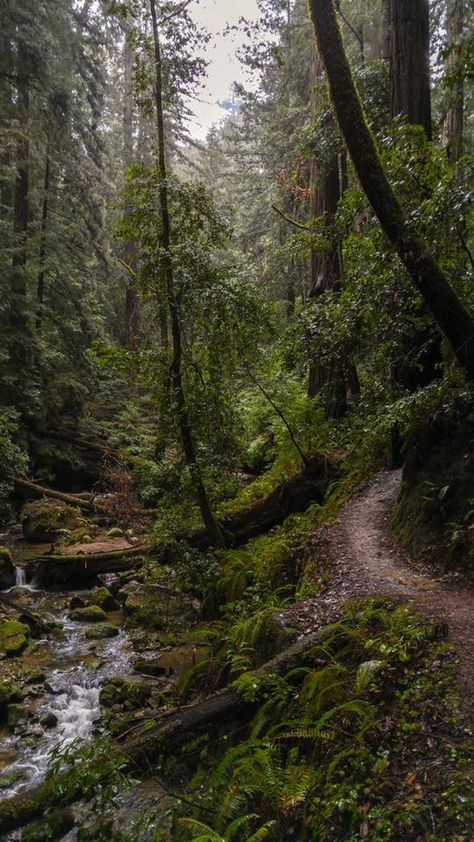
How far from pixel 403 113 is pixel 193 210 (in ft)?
11.3

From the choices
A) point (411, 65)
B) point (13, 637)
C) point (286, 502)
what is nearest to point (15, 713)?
point (13, 637)

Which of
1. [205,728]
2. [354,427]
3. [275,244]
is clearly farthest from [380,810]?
[275,244]

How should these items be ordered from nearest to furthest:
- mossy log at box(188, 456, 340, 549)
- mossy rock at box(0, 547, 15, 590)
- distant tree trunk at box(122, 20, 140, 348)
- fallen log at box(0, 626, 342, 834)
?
fallen log at box(0, 626, 342, 834)
mossy log at box(188, 456, 340, 549)
mossy rock at box(0, 547, 15, 590)
distant tree trunk at box(122, 20, 140, 348)

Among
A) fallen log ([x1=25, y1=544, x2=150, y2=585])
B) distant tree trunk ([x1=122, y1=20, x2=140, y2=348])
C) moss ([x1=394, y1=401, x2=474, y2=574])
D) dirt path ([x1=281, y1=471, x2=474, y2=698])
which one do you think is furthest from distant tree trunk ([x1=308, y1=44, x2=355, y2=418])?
distant tree trunk ([x1=122, y1=20, x2=140, y2=348])

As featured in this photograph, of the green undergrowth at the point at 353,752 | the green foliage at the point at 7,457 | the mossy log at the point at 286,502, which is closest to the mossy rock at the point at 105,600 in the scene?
the mossy log at the point at 286,502

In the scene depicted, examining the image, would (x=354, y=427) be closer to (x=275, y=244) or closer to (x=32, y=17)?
(x=275, y=244)

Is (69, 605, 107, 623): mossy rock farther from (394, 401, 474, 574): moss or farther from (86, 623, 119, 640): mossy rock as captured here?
(394, 401, 474, 574): moss

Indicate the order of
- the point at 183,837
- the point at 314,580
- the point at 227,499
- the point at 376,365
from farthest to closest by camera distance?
the point at 227,499, the point at 376,365, the point at 314,580, the point at 183,837

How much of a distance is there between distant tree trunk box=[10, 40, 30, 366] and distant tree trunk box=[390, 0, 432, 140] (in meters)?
11.4

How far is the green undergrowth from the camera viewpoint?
308 cm

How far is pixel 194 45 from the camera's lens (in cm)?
859

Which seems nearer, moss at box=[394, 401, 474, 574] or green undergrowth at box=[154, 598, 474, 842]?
green undergrowth at box=[154, 598, 474, 842]

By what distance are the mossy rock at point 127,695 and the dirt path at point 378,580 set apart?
2.73 metres

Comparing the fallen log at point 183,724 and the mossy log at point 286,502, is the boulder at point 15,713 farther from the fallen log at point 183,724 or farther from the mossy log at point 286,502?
the mossy log at point 286,502
